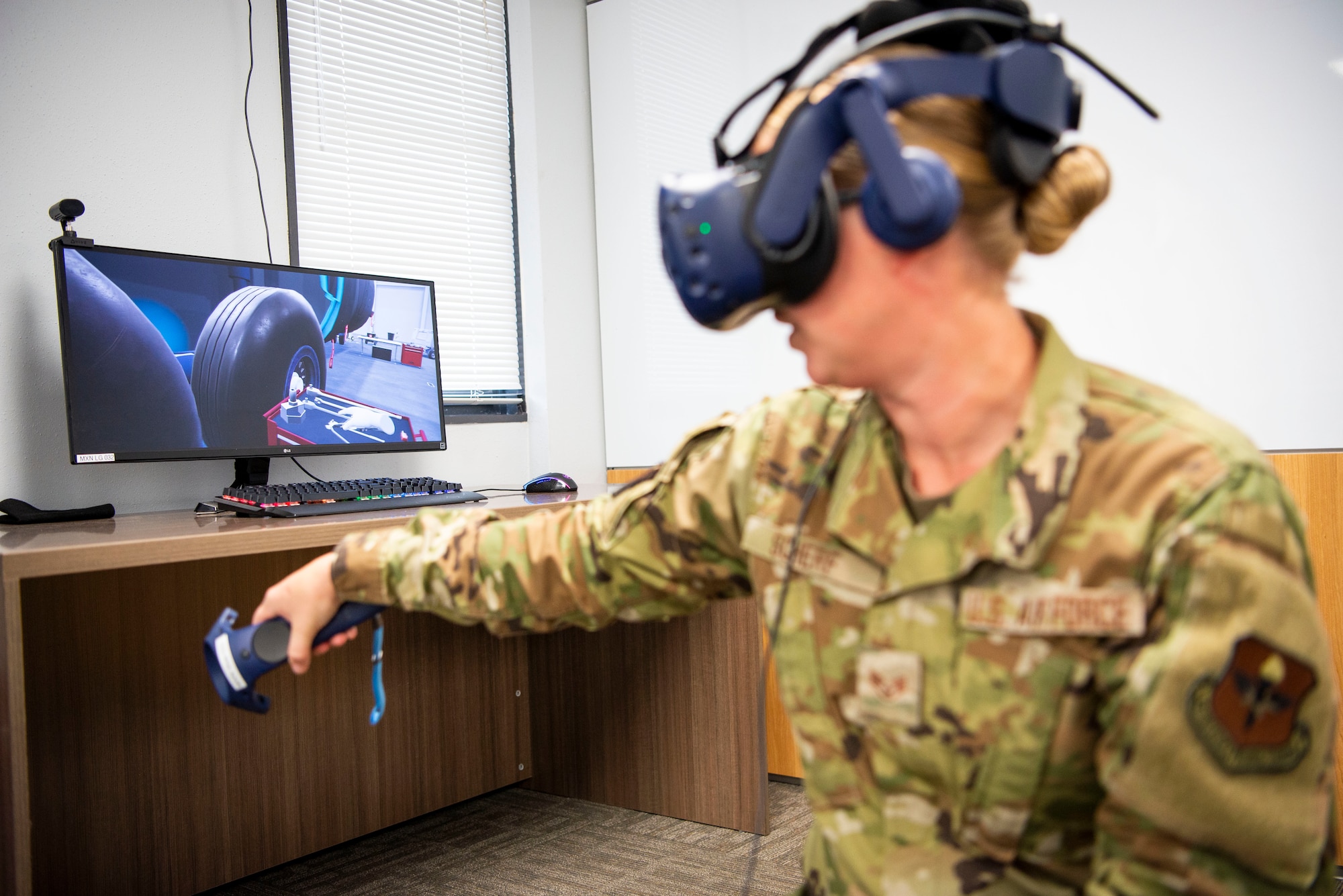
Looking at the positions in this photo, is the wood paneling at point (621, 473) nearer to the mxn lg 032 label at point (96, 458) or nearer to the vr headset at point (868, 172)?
the mxn lg 032 label at point (96, 458)

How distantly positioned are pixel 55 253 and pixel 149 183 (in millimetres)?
390

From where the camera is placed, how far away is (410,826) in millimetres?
2162

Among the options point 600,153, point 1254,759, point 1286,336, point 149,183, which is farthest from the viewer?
point 600,153

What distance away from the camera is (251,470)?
1.87 m

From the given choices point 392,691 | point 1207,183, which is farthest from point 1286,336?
point 392,691

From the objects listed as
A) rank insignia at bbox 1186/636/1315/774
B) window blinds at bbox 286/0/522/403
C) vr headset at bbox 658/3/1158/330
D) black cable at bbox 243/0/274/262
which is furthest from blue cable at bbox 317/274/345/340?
rank insignia at bbox 1186/636/1315/774

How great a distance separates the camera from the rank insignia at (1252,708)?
0.52m

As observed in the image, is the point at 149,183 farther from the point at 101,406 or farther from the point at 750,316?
the point at 750,316

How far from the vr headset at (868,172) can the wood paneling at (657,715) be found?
1386 millimetres

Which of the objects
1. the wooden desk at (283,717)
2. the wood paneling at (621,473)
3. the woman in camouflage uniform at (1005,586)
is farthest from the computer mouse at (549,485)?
the woman in camouflage uniform at (1005,586)

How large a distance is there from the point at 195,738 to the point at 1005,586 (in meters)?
1.70

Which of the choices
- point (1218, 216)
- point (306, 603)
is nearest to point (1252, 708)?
point (306, 603)

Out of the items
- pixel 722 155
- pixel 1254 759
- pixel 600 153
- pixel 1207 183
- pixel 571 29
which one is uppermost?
pixel 571 29

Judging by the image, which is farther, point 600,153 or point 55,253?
point 600,153
